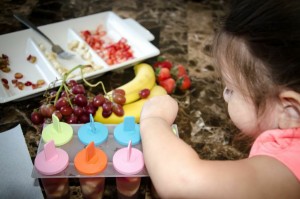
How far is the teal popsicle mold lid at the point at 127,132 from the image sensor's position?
764 mm

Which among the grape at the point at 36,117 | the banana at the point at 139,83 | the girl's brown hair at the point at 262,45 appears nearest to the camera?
the girl's brown hair at the point at 262,45

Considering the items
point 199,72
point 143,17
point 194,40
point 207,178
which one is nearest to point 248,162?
point 207,178

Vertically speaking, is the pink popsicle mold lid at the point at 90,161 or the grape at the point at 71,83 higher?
the pink popsicle mold lid at the point at 90,161

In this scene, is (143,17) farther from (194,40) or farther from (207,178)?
(207,178)

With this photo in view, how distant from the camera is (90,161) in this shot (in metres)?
0.69

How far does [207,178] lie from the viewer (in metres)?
0.63

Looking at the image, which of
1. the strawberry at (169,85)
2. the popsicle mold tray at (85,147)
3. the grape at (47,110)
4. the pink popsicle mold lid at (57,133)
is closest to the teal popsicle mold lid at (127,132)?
the popsicle mold tray at (85,147)

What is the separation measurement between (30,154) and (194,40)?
0.83 meters

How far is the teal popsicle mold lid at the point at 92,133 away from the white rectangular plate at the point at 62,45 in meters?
0.28

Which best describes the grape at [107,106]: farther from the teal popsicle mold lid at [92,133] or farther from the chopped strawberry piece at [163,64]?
the chopped strawberry piece at [163,64]

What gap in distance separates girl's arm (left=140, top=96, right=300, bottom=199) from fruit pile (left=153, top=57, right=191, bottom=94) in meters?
0.40

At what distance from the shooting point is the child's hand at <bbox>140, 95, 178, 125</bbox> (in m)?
0.82

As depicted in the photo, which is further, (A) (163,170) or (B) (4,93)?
(B) (4,93)

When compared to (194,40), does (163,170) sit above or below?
above
